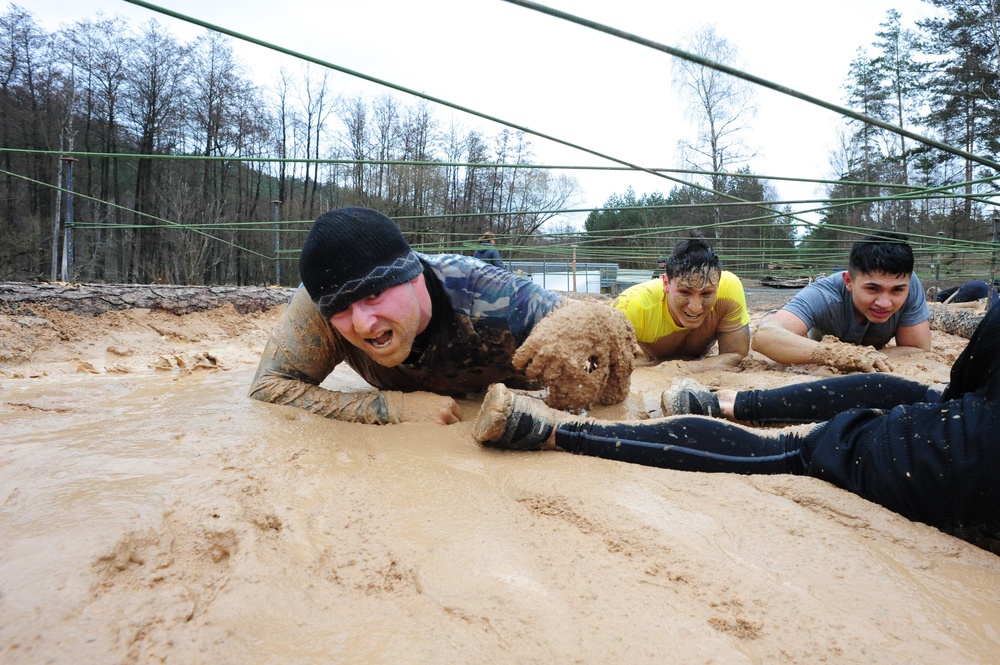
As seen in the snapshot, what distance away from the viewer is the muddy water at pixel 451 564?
83 cm

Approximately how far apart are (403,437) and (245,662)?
3.63 feet

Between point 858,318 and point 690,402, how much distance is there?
2250mm

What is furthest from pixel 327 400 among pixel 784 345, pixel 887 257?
pixel 887 257

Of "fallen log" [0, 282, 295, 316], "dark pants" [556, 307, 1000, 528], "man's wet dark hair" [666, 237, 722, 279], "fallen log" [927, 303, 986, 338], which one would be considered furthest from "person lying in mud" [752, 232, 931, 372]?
"fallen log" [0, 282, 295, 316]

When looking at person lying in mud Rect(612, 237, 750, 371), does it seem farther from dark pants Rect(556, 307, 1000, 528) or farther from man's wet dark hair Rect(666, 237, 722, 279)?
dark pants Rect(556, 307, 1000, 528)

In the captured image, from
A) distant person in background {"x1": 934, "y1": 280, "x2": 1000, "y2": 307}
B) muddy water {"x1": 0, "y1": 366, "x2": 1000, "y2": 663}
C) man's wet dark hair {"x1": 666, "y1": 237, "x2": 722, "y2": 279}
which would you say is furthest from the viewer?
distant person in background {"x1": 934, "y1": 280, "x2": 1000, "y2": 307}

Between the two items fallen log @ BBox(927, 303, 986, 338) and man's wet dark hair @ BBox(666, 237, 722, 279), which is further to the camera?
fallen log @ BBox(927, 303, 986, 338)

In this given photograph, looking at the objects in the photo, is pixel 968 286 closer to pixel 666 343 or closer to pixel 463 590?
pixel 666 343

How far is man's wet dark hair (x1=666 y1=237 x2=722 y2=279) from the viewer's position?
10.9ft

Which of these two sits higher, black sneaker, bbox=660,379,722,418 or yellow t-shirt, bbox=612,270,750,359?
yellow t-shirt, bbox=612,270,750,359

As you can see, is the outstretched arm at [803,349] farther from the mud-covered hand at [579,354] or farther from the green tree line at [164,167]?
the green tree line at [164,167]

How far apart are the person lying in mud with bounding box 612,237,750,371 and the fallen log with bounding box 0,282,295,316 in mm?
4624

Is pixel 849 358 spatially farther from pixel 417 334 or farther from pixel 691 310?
pixel 417 334

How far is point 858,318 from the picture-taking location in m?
3.65
